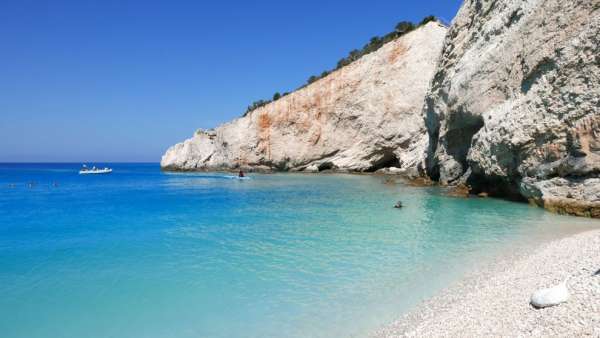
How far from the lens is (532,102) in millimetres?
14383

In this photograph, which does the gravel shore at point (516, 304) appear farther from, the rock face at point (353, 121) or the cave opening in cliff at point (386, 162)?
the cave opening in cliff at point (386, 162)

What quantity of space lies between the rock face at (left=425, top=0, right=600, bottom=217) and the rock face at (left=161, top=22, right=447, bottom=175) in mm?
12295

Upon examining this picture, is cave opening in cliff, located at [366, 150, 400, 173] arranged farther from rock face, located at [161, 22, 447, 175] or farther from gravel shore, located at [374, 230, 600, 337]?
gravel shore, located at [374, 230, 600, 337]

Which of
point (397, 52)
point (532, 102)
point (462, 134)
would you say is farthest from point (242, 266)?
point (397, 52)

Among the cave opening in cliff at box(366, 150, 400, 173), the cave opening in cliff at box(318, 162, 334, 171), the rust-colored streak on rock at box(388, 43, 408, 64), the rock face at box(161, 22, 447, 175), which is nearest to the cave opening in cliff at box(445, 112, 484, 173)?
the rock face at box(161, 22, 447, 175)

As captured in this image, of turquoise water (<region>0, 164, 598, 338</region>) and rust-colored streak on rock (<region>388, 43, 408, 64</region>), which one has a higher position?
rust-colored streak on rock (<region>388, 43, 408, 64</region>)

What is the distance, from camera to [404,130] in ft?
129

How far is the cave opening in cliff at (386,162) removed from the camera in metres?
42.8

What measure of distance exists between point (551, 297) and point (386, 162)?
41056mm

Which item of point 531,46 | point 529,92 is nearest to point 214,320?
point 529,92

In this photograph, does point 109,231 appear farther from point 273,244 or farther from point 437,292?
point 437,292

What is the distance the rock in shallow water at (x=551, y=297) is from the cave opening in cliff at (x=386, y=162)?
125 feet

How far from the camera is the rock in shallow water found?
4266mm

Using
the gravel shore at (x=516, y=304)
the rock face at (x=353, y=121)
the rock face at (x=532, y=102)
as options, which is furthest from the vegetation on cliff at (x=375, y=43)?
the gravel shore at (x=516, y=304)
